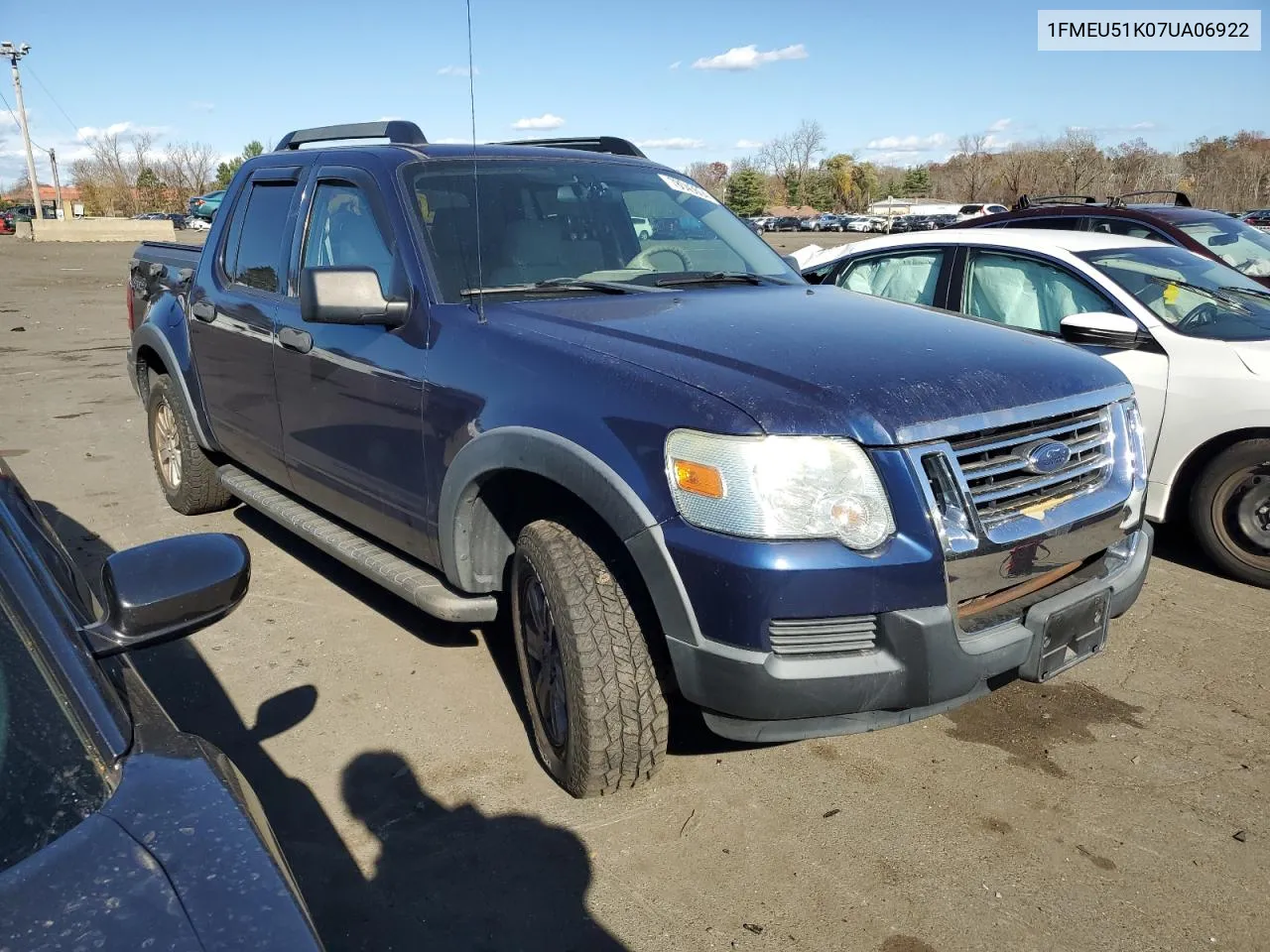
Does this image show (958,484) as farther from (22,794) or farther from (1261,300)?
(1261,300)

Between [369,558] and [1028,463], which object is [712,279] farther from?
[369,558]

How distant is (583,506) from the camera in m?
2.97

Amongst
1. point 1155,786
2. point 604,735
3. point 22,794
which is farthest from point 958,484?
point 22,794

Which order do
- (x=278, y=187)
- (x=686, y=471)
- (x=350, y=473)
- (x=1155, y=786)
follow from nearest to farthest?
(x=686, y=471)
(x=1155, y=786)
(x=350, y=473)
(x=278, y=187)

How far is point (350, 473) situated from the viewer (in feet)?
12.4

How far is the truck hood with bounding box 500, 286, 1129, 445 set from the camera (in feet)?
8.18

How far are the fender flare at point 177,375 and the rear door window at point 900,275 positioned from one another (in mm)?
3585

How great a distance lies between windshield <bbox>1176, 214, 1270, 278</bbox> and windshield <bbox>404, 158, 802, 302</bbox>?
535cm

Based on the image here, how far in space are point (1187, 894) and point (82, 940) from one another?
8.57 ft

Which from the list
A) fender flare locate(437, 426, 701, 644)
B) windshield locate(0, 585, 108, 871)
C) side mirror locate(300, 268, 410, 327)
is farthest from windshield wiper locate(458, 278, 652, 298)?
windshield locate(0, 585, 108, 871)

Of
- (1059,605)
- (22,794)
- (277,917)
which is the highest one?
(22,794)

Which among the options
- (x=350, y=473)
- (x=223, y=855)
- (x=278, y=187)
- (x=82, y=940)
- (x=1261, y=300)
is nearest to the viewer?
(x=82, y=940)

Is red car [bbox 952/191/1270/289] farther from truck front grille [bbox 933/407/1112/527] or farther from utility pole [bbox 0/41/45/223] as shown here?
utility pole [bbox 0/41/45/223]

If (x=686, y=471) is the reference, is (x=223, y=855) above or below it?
below
